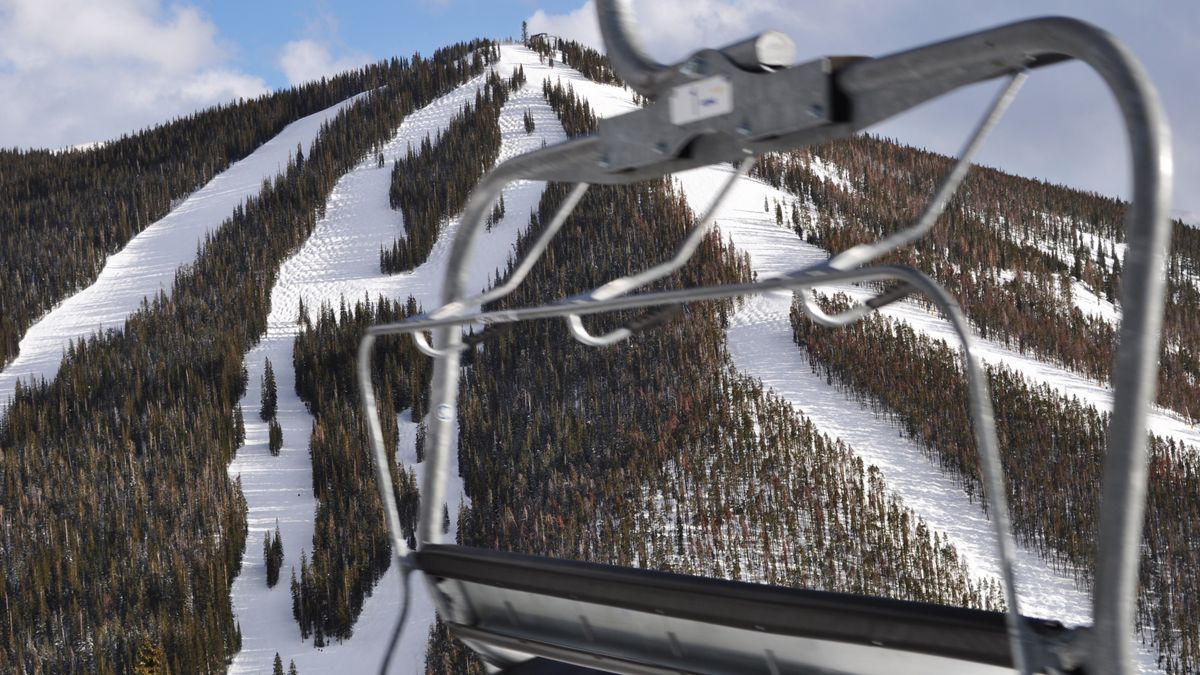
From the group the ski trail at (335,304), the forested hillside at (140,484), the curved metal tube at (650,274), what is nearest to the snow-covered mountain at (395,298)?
the ski trail at (335,304)

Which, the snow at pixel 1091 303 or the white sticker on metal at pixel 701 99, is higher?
the white sticker on metal at pixel 701 99

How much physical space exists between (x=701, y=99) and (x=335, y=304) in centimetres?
1045

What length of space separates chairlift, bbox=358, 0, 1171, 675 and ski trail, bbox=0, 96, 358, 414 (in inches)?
388

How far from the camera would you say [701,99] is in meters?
2.09

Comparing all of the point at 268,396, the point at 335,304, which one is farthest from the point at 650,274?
the point at 335,304

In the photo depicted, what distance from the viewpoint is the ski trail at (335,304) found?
7.00m

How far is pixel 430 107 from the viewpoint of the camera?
Answer: 1780 centimetres

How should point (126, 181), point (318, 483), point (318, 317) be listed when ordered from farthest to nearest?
point (126, 181) → point (318, 317) → point (318, 483)

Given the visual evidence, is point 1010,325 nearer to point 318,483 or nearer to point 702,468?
point 702,468

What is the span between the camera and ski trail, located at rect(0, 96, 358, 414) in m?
12.1

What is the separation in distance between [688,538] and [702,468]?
769 millimetres

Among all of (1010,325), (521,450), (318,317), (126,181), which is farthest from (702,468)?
(126,181)

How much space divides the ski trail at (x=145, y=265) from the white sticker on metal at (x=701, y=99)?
34.9ft

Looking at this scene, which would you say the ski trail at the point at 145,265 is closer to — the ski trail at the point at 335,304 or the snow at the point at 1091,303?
the ski trail at the point at 335,304
